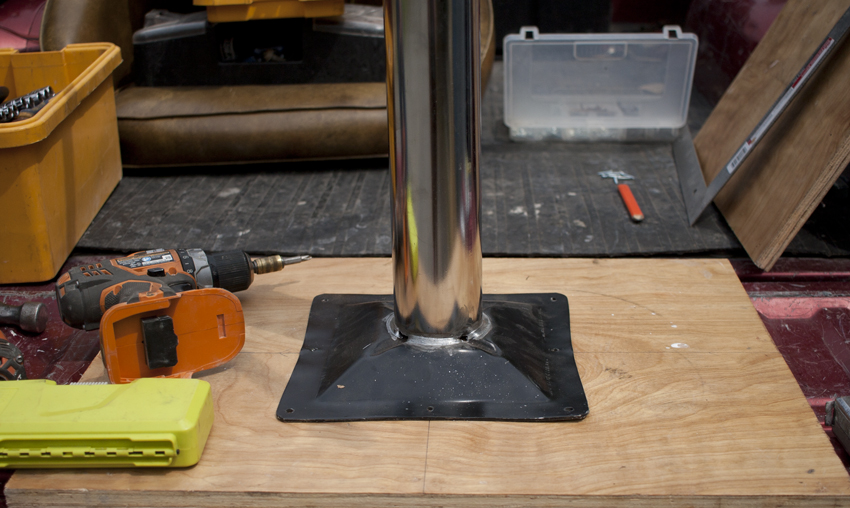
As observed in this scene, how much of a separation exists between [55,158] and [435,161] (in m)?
0.96

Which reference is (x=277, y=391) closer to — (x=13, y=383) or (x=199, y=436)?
(x=199, y=436)

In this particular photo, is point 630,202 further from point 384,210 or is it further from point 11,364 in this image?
point 11,364

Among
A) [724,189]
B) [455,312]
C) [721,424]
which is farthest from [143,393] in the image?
[724,189]

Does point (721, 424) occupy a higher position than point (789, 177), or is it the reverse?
point (789, 177)

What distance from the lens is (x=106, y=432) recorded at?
0.79 m

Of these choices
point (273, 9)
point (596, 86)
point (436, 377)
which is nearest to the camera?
point (436, 377)

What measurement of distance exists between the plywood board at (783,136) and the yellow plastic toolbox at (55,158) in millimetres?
1392

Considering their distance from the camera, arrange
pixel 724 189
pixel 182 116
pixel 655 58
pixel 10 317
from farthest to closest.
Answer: pixel 655 58
pixel 182 116
pixel 724 189
pixel 10 317

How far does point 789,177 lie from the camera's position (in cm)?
135

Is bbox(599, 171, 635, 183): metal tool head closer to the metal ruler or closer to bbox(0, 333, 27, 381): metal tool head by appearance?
the metal ruler

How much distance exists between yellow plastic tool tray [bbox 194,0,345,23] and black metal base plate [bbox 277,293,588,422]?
1179 mm

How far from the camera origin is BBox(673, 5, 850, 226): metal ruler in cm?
134

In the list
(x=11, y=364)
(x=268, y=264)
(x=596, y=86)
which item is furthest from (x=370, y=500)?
(x=596, y=86)

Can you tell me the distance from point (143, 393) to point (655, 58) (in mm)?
1741
